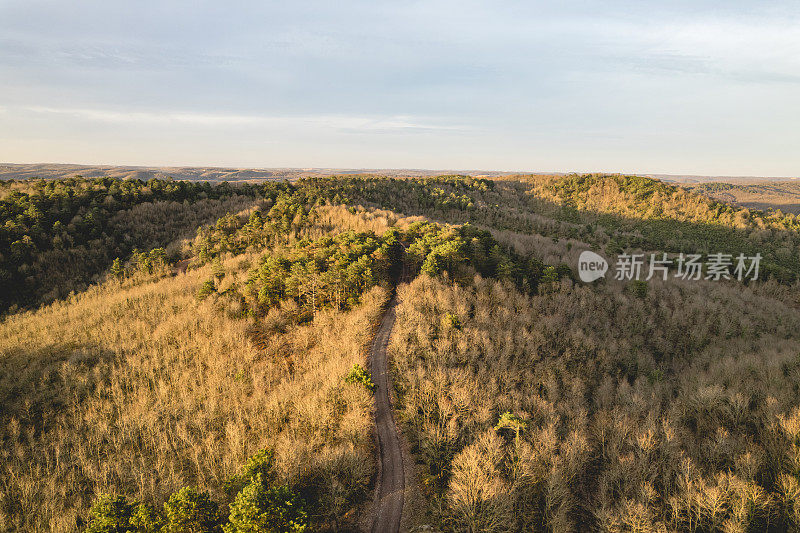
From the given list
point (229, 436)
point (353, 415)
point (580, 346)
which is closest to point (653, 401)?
point (580, 346)

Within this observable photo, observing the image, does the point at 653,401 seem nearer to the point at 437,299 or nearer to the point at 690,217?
the point at 437,299

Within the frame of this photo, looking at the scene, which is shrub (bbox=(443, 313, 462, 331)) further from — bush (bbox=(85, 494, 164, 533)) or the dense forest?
bush (bbox=(85, 494, 164, 533))

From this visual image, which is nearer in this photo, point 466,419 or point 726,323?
point 466,419

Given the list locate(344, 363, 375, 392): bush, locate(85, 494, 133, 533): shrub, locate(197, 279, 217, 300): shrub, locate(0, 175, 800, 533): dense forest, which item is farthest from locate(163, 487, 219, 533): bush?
locate(197, 279, 217, 300): shrub

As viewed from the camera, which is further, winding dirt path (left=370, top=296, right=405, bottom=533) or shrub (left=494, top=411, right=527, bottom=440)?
shrub (left=494, top=411, right=527, bottom=440)

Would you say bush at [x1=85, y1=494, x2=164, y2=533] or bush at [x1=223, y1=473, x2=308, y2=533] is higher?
bush at [x1=223, y1=473, x2=308, y2=533]

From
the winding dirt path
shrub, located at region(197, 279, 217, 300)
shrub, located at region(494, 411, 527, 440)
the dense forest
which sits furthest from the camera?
shrub, located at region(197, 279, 217, 300)

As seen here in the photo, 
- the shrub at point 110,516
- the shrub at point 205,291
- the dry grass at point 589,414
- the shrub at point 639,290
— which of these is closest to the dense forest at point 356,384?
the shrub at point 110,516
